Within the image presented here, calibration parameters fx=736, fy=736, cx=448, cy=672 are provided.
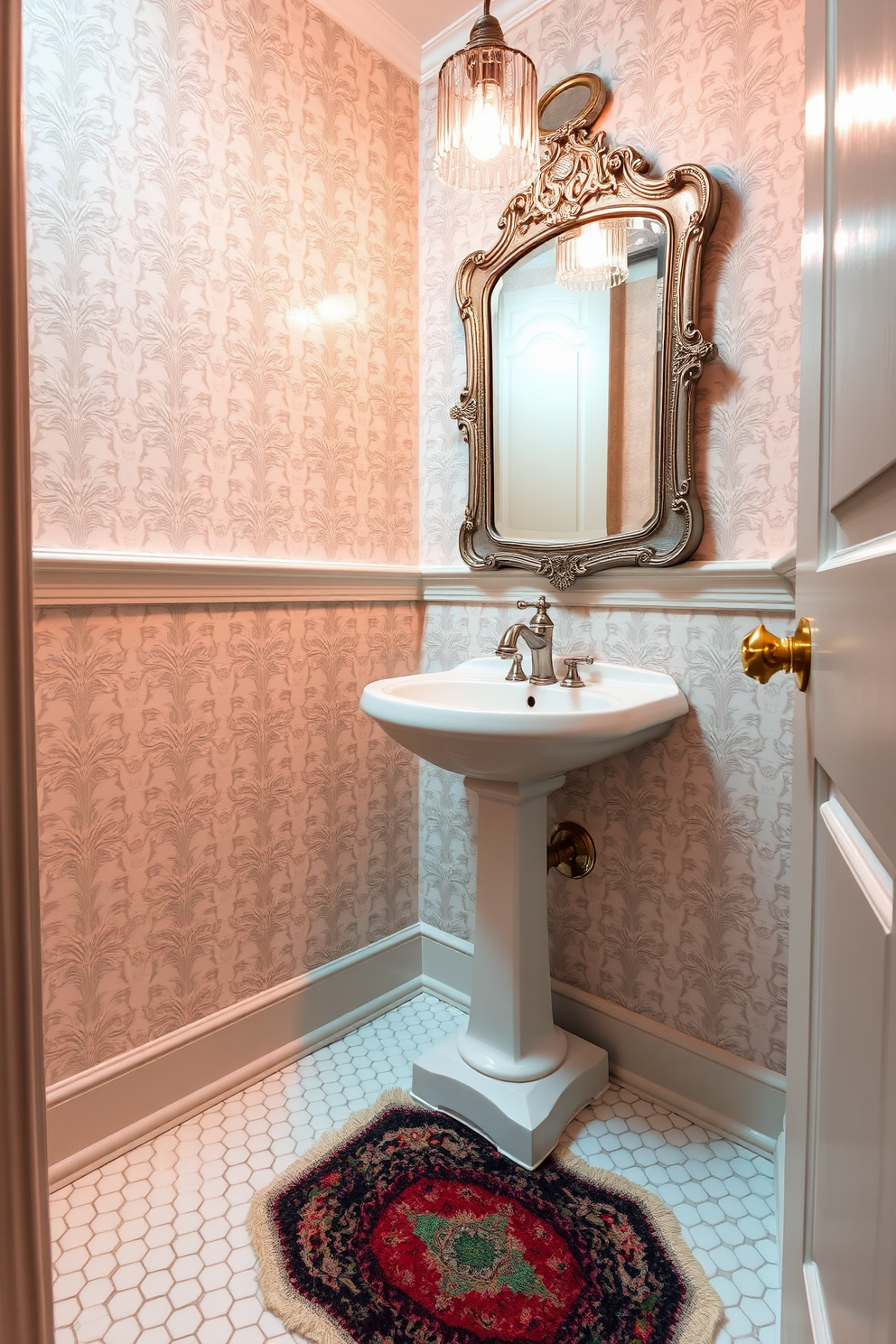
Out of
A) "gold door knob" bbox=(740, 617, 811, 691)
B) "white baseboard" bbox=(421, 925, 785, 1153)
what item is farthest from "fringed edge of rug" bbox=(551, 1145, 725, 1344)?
"gold door knob" bbox=(740, 617, 811, 691)

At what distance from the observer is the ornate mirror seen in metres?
1.38

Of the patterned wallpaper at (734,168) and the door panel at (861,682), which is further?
the patterned wallpaper at (734,168)

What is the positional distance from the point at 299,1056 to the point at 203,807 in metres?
0.62

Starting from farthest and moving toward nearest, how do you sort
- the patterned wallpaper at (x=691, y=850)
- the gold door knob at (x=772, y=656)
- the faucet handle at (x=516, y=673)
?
the faucet handle at (x=516, y=673), the patterned wallpaper at (x=691, y=850), the gold door knob at (x=772, y=656)

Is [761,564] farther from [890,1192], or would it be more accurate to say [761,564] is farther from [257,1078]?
[257,1078]

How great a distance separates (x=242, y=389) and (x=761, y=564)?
3.44ft

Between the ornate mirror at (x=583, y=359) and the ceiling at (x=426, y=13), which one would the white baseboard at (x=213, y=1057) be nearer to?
the ornate mirror at (x=583, y=359)

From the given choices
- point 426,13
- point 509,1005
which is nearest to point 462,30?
point 426,13

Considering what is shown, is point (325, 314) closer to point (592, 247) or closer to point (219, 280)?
point (219, 280)

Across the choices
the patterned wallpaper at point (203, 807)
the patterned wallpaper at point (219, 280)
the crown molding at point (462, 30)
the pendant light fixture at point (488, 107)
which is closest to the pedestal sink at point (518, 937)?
the patterned wallpaper at point (203, 807)

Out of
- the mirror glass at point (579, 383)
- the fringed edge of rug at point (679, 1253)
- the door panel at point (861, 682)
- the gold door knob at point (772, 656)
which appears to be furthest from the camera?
the mirror glass at point (579, 383)

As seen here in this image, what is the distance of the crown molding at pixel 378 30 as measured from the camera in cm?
159

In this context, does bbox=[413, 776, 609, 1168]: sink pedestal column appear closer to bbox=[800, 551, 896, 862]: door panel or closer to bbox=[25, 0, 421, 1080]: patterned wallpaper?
bbox=[25, 0, 421, 1080]: patterned wallpaper

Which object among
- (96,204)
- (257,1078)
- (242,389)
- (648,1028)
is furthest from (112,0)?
(648,1028)
